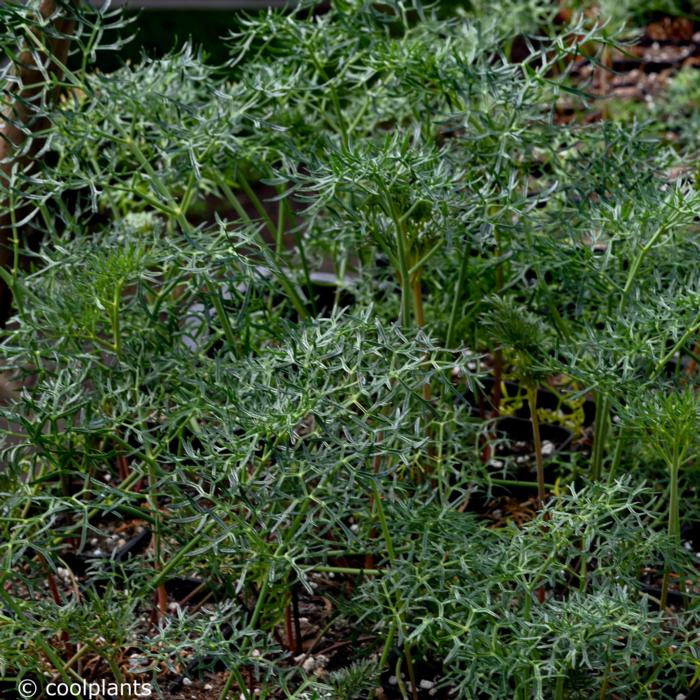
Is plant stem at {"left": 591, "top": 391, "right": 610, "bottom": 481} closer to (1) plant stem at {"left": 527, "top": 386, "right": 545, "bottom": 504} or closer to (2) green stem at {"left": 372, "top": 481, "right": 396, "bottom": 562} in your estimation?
(1) plant stem at {"left": 527, "top": 386, "right": 545, "bottom": 504}

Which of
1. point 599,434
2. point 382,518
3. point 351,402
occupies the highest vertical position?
point 351,402

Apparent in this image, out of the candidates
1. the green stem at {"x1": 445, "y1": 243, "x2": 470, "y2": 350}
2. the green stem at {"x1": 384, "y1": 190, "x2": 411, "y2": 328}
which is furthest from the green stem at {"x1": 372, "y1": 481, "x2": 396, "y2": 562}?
the green stem at {"x1": 445, "y1": 243, "x2": 470, "y2": 350}

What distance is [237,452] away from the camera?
4.36 feet

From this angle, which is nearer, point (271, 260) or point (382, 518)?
point (382, 518)

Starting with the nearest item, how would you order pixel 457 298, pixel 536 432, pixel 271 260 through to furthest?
pixel 271 260 → pixel 536 432 → pixel 457 298

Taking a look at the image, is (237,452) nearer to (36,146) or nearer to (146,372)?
(146,372)

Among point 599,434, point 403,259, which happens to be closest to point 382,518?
point 403,259

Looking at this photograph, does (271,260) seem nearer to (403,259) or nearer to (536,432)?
(403,259)

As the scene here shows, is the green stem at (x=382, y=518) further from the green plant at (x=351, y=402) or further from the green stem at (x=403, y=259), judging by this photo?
the green stem at (x=403, y=259)

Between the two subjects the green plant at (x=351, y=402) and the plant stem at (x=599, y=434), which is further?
the plant stem at (x=599, y=434)

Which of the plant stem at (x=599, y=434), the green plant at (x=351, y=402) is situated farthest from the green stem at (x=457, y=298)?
the plant stem at (x=599, y=434)

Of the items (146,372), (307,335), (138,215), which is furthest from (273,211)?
(307,335)

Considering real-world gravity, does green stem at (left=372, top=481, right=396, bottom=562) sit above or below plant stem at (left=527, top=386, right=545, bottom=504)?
above

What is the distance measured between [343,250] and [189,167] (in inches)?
13.9
